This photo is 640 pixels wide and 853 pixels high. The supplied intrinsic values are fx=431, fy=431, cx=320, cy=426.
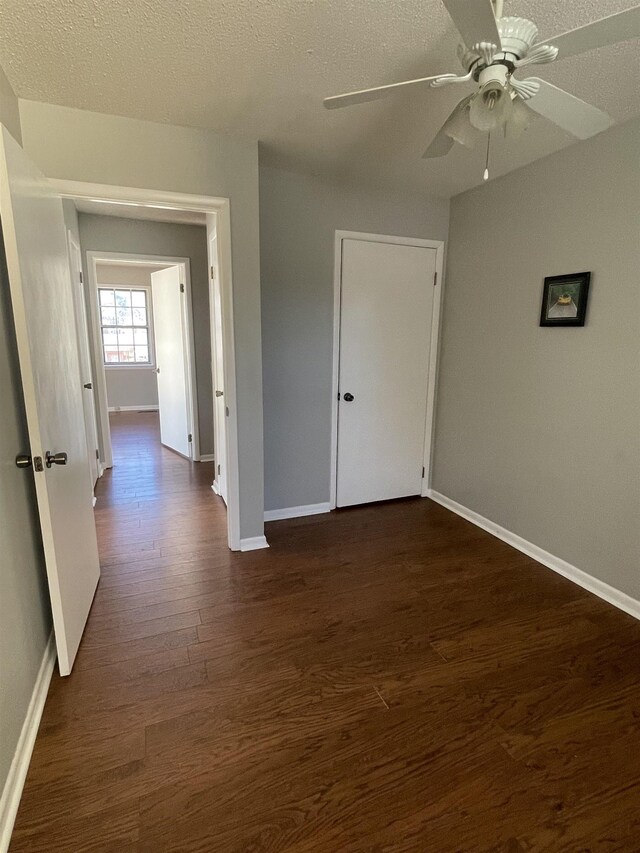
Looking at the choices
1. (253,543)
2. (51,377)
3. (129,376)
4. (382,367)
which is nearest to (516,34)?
(51,377)

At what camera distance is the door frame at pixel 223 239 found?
217 centimetres

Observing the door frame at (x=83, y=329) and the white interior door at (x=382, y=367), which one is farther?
the door frame at (x=83, y=329)

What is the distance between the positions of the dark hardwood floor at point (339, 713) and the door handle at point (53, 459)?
909 mm

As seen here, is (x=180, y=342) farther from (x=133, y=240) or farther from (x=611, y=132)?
(x=611, y=132)

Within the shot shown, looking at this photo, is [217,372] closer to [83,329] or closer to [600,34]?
[83,329]

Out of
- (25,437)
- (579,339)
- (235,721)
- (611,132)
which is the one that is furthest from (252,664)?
(611,132)

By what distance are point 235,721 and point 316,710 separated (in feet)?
1.00

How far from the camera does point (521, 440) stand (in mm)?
2861

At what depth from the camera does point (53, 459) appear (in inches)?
65.1

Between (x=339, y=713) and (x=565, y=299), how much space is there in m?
2.42

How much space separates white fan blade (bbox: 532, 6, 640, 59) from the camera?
989 millimetres

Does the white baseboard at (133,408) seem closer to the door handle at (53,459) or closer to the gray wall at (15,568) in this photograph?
the gray wall at (15,568)

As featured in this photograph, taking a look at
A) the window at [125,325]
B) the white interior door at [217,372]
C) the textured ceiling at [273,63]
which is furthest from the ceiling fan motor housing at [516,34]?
the window at [125,325]

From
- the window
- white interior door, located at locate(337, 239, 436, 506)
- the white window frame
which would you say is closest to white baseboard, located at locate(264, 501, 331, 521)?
white interior door, located at locate(337, 239, 436, 506)
